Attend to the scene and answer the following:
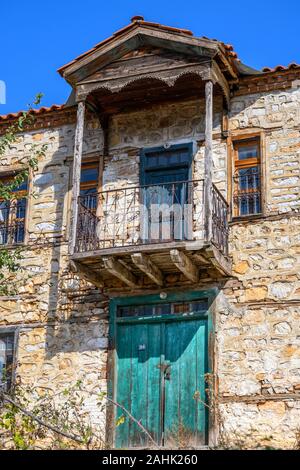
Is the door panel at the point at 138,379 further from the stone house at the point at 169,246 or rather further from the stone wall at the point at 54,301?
the stone wall at the point at 54,301

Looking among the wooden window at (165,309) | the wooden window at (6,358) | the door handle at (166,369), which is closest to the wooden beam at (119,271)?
the wooden window at (165,309)

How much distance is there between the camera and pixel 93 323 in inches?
539

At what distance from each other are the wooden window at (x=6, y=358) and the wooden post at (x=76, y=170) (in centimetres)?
232

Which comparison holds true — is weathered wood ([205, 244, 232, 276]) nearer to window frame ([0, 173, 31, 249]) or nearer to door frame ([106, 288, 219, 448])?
door frame ([106, 288, 219, 448])

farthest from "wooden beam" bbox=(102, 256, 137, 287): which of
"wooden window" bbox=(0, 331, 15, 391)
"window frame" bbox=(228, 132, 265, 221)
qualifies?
"wooden window" bbox=(0, 331, 15, 391)

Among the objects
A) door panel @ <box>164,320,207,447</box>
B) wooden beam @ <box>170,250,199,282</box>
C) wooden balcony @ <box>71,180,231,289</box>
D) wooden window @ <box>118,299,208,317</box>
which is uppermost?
wooden balcony @ <box>71,180,231,289</box>

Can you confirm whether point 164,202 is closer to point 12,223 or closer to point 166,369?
point 166,369

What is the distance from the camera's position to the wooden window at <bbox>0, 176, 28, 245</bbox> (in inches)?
592

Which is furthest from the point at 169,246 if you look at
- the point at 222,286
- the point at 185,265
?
the point at 222,286

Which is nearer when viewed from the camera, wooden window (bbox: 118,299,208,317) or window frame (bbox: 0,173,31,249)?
wooden window (bbox: 118,299,208,317)

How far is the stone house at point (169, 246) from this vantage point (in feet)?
41.0

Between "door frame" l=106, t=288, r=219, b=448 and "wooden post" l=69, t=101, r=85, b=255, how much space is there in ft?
4.23

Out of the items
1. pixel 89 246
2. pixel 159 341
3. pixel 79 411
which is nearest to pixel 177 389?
pixel 159 341

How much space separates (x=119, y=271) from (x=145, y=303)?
0.75 metres
